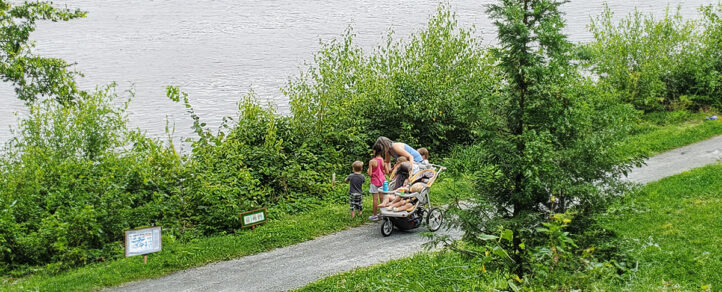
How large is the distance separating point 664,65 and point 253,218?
16.1 meters

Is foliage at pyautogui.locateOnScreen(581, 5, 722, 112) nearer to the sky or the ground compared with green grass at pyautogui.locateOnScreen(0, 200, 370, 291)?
nearer to the sky

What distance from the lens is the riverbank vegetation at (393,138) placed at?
7.82 m

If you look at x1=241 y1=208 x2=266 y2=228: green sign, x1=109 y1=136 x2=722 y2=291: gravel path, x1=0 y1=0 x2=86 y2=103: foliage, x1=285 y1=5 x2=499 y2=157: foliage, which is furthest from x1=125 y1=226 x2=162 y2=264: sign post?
x1=0 y1=0 x2=86 y2=103: foliage

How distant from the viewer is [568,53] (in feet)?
26.2

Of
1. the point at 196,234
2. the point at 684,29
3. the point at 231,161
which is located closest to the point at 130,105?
the point at 231,161

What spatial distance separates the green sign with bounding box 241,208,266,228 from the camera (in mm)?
13484

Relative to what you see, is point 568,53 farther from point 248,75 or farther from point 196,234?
point 248,75

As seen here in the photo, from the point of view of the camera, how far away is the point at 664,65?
75.4 ft

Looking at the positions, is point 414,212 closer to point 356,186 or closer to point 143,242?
point 356,186

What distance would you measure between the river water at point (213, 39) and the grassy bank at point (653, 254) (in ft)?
57.2

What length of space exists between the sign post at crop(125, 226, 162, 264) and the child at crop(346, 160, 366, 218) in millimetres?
3876

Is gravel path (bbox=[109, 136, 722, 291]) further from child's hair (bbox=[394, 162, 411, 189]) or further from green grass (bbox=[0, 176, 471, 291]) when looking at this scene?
child's hair (bbox=[394, 162, 411, 189])

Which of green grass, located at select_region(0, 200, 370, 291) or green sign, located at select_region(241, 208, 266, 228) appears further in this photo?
green sign, located at select_region(241, 208, 266, 228)

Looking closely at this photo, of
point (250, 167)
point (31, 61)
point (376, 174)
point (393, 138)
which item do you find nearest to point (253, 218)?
point (376, 174)
